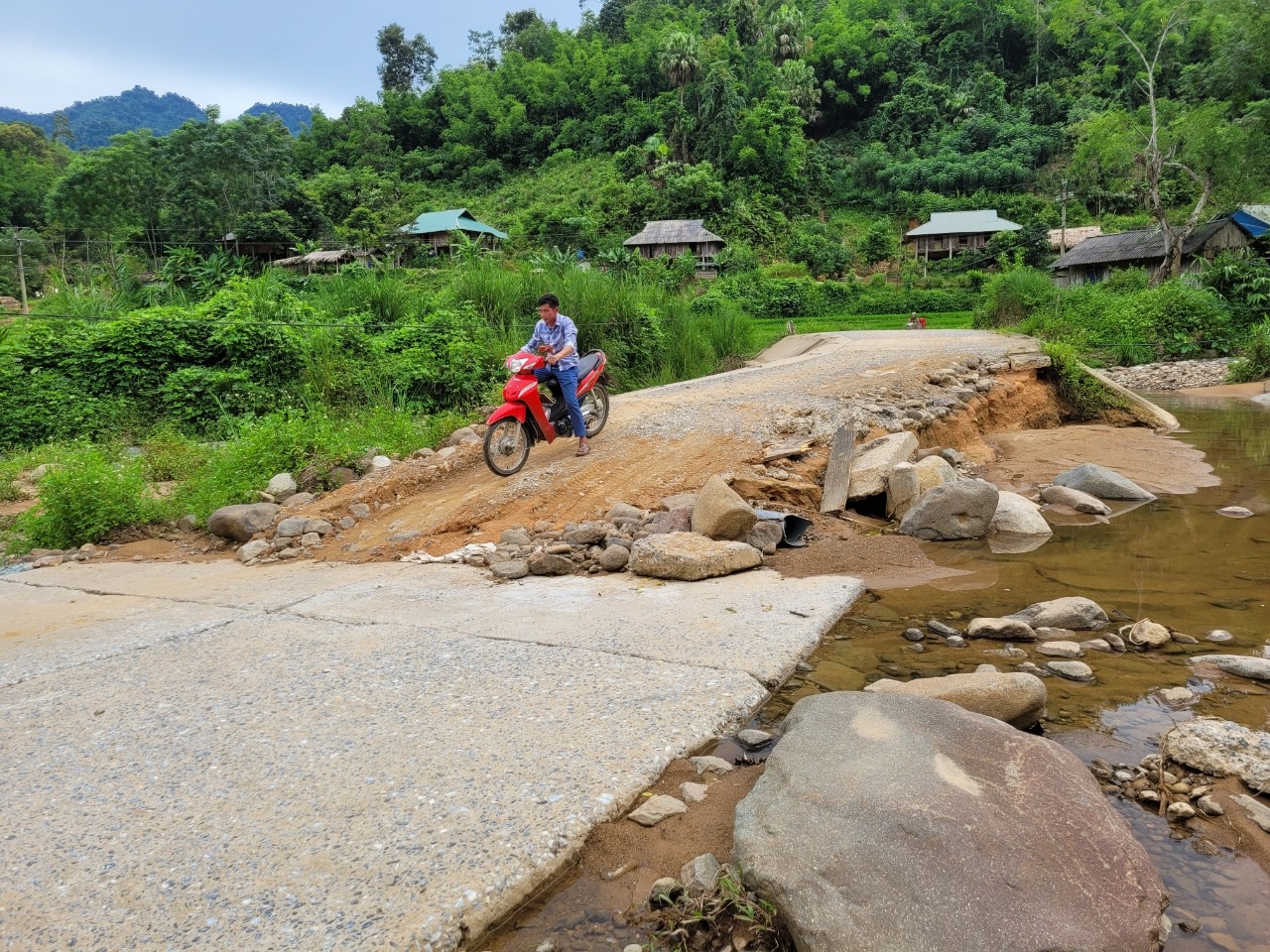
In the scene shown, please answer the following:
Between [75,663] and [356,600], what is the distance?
4.56 ft

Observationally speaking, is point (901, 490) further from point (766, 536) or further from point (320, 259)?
point (320, 259)

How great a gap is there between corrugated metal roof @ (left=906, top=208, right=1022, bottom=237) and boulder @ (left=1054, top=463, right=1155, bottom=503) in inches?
1719

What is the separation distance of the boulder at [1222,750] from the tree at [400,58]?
91.6m

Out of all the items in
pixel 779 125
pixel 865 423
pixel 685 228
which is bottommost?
pixel 865 423

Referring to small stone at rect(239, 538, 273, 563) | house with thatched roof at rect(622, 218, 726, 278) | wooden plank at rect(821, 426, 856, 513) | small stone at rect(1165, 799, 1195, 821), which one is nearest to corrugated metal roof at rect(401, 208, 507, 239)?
house with thatched roof at rect(622, 218, 726, 278)

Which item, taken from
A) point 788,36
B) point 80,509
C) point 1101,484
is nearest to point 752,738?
point 1101,484

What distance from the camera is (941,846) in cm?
205

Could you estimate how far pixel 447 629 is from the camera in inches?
162

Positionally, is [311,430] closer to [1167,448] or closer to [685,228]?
[1167,448]

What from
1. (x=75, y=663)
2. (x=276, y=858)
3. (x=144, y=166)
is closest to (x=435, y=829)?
(x=276, y=858)

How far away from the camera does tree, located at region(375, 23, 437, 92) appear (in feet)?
269

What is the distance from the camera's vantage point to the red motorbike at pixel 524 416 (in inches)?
285

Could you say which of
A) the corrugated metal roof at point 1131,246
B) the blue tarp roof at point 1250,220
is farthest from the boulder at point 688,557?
the blue tarp roof at point 1250,220

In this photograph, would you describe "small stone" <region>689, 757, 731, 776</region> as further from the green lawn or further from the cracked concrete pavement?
the green lawn
